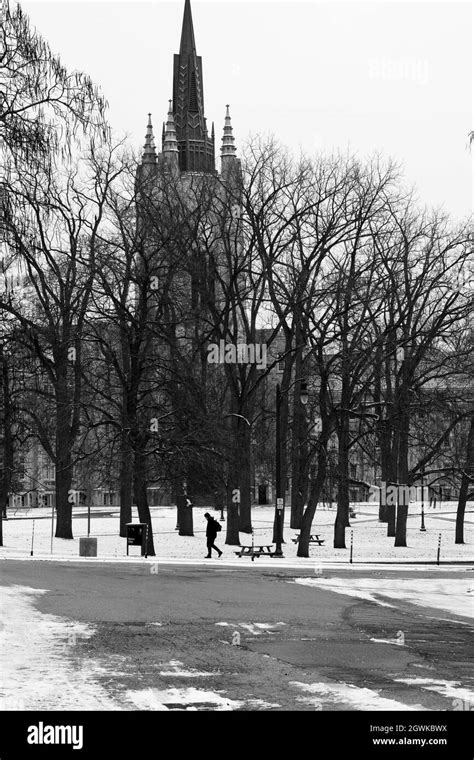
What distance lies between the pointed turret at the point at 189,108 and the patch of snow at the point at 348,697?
117 m

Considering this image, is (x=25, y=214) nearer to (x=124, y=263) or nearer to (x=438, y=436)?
(x=124, y=263)

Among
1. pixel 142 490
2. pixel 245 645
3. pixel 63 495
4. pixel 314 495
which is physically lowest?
pixel 245 645

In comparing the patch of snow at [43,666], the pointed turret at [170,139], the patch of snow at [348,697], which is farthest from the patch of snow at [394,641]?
the pointed turret at [170,139]

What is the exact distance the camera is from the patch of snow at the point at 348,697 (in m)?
10.1

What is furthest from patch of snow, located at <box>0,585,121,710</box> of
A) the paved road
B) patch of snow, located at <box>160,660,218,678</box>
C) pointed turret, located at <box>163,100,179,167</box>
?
pointed turret, located at <box>163,100,179,167</box>

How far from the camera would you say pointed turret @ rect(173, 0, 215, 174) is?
412 ft

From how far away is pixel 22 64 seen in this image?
13820 millimetres

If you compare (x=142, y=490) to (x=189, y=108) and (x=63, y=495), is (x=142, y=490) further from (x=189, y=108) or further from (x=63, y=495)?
(x=189, y=108)

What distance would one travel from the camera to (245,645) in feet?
46.4

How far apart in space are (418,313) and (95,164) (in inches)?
595

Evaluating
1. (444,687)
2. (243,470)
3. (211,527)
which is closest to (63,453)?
(243,470)

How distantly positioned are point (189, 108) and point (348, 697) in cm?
12894

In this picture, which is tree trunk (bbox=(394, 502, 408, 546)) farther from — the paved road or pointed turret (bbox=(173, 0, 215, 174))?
pointed turret (bbox=(173, 0, 215, 174))
